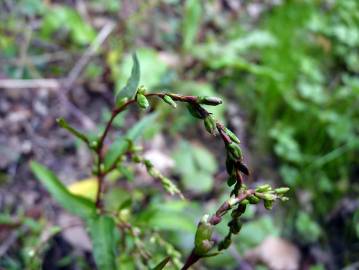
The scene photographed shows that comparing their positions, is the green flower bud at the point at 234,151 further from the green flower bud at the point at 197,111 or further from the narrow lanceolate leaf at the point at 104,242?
the narrow lanceolate leaf at the point at 104,242

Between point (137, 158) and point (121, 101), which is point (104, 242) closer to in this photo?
point (137, 158)

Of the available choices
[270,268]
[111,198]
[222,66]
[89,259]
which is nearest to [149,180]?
[111,198]

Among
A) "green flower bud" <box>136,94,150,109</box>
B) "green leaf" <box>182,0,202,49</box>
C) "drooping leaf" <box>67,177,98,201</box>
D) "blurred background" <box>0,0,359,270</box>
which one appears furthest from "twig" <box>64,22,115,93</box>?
"green flower bud" <box>136,94,150,109</box>

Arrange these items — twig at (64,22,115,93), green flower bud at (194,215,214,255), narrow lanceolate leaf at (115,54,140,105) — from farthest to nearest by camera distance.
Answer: twig at (64,22,115,93) < narrow lanceolate leaf at (115,54,140,105) < green flower bud at (194,215,214,255)

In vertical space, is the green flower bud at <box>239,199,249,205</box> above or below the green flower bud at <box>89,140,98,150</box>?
above

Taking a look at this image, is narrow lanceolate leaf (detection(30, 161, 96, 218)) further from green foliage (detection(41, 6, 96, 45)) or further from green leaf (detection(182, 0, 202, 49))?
green leaf (detection(182, 0, 202, 49))

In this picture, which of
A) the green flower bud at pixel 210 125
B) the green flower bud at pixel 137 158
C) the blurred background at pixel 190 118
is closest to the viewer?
the green flower bud at pixel 210 125

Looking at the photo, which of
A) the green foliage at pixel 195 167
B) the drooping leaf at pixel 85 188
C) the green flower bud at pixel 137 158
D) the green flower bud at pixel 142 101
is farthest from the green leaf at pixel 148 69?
the green flower bud at pixel 142 101

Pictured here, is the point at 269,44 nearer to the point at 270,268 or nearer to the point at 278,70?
the point at 278,70

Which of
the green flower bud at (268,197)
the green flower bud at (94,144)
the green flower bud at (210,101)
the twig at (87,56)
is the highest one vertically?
the green flower bud at (210,101)
